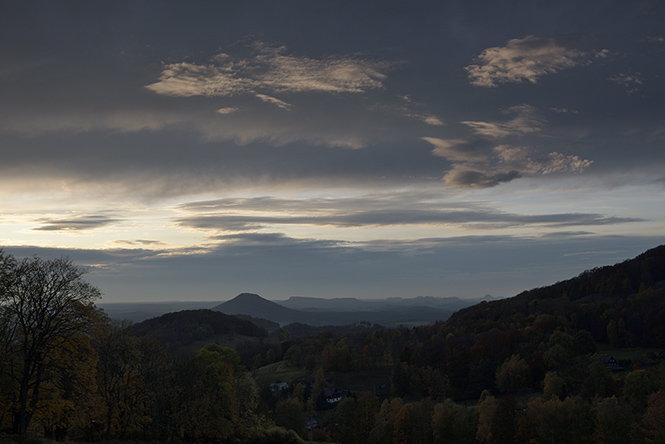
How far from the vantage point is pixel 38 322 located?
35.5 meters

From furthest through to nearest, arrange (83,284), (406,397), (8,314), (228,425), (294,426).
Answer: (406,397) < (294,426) < (228,425) < (83,284) < (8,314)

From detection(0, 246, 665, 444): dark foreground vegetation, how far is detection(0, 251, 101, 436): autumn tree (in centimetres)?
11

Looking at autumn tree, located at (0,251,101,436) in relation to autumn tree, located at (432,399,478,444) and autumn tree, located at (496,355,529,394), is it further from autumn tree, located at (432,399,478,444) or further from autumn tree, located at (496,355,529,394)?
autumn tree, located at (496,355,529,394)

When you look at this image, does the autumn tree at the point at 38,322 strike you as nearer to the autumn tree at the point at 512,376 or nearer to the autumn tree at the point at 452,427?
the autumn tree at the point at 452,427

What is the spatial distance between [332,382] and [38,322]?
121581 millimetres

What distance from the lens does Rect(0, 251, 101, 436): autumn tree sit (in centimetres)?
3422

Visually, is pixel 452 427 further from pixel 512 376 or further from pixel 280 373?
pixel 280 373

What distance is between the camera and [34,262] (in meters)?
36.5

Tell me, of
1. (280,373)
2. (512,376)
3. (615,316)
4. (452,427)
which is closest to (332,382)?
(280,373)

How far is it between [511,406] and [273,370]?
11779cm

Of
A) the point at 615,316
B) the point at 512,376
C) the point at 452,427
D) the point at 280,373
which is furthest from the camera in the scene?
the point at 280,373

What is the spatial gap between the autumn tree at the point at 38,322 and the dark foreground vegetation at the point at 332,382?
0.11 metres

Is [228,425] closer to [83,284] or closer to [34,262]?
[83,284]

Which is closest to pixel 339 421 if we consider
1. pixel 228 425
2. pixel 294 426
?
pixel 294 426
